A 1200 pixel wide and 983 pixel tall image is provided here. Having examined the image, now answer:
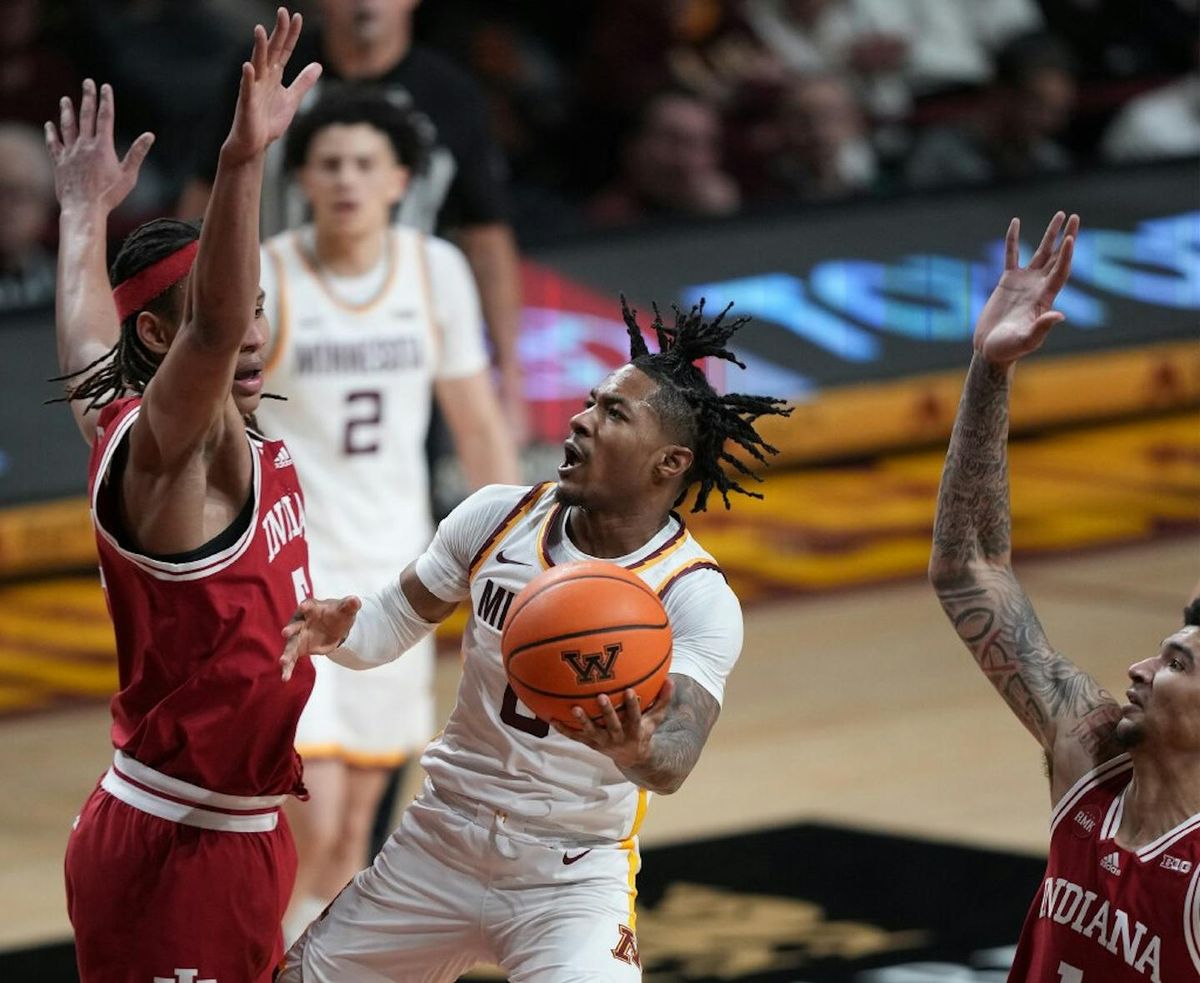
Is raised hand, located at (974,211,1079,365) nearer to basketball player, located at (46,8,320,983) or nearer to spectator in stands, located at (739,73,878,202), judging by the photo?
basketball player, located at (46,8,320,983)

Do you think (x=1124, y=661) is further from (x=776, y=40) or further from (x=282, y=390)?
(x=776, y=40)

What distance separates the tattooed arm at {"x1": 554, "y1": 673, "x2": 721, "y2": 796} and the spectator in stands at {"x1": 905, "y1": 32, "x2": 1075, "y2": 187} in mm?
9472

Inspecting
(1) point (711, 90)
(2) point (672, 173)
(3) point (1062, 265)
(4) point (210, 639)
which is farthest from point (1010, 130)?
(4) point (210, 639)

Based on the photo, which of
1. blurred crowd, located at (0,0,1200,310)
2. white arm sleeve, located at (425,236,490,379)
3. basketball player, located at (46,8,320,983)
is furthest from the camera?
blurred crowd, located at (0,0,1200,310)

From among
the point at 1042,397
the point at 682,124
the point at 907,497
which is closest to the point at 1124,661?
the point at 907,497

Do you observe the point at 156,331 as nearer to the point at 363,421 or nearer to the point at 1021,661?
the point at 1021,661

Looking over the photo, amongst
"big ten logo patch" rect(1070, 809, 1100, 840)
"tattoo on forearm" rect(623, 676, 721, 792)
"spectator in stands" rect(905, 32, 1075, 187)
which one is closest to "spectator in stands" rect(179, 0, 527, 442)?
"tattoo on forearm" rect(623, 676, 721, 792)

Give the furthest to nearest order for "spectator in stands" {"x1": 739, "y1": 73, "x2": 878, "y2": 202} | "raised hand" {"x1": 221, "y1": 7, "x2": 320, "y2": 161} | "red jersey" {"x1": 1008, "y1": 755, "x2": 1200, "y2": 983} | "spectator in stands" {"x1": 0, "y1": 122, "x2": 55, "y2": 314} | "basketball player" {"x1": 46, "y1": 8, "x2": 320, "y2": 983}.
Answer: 1. "spectator in stands" {"x1": 739, "y1": 73, "x2": 878, "y2": 202}
2. "spectator in stands" {"x1": 0, "y1": 122, "x2": 55, "y2": 314}
3. "basketball player" {"x1": 46, "y1": 8, "x2": 320, "y2": 983}
4. "red jersey" {"x1": 1008, "y1": 755, "x2": 1200, "y2": 983}
5. "raised hand" {"x1": 221, "y1": 7, "x2": 320, "y2": 161}

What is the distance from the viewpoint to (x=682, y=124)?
12844 millimetres

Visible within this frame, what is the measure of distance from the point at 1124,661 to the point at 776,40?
18.5 ft

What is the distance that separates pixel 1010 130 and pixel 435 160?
22.1 feet

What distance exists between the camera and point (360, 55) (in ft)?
26.1

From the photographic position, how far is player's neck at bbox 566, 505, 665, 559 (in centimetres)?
494

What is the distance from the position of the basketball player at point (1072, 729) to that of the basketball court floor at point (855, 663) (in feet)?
7.68
